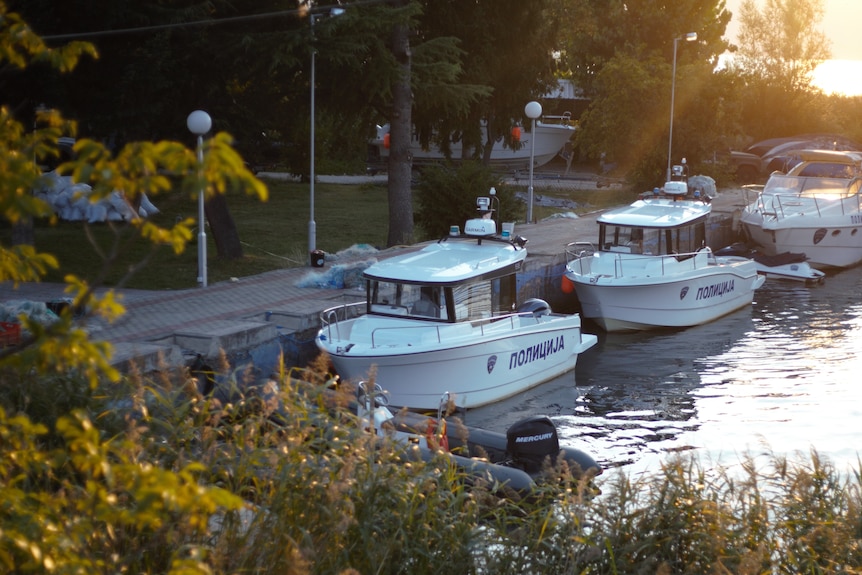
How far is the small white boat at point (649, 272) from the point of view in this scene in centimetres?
1908

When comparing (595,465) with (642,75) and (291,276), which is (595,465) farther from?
(642,75)

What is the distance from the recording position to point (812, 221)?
2723 centimetres

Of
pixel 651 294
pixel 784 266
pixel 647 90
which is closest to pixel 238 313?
pixel 651 294

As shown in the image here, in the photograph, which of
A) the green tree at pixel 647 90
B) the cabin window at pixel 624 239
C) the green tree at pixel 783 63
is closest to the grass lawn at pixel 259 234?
the green tree at pixel 647 90

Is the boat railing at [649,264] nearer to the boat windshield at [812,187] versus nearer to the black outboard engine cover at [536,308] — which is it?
the black outboard engine cover at [536,308]

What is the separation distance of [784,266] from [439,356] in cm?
1557

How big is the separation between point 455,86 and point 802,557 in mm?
17321

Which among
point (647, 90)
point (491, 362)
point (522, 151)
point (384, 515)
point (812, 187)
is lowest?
point (491, 362)

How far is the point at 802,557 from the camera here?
20.5 feet

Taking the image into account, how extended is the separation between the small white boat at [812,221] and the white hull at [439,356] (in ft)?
48.1

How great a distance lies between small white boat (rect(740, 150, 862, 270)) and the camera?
89.3 feet

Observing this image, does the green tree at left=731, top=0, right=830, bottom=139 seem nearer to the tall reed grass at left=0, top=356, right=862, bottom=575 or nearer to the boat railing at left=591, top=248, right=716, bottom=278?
the boat railing at left=591, top=248, right=716, bottom=278

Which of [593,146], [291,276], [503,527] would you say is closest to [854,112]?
[593,146]

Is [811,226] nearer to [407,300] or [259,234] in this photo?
[259,234]
